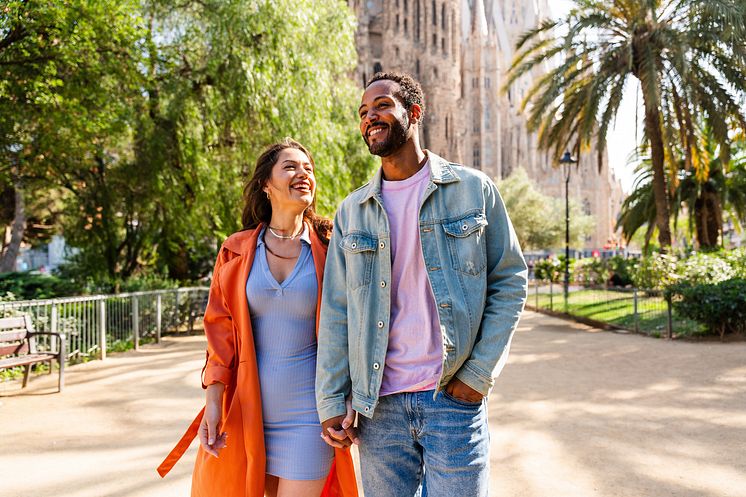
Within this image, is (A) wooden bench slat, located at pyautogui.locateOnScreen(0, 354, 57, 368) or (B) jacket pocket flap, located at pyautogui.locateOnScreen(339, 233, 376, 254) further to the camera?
(A) wooden bench slat, located at pyautogui.locateOnScreen(0, 354, 57, 368)

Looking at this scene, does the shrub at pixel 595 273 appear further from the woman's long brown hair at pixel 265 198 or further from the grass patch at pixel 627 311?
the woman's long brown hair at pixel 265 198

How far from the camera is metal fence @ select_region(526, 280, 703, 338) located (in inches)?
464

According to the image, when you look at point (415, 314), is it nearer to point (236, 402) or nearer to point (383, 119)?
point (383, 119)

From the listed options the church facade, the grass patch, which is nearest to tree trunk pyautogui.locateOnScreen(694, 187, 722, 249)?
the church facade

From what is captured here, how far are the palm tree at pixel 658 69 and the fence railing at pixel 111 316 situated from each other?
900 centimetres

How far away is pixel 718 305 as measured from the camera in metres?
10.5

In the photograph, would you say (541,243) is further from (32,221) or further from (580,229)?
(32,221)

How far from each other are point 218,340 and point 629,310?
13.8m

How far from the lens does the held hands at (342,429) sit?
2.00 m

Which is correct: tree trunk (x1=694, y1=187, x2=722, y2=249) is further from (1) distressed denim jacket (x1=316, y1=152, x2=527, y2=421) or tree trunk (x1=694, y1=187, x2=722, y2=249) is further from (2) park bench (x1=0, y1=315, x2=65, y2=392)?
(1) distressed denim jacket (x1=316, y1=152, x2=527, y2=421)

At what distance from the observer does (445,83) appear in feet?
167

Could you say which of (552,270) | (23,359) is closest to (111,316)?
(23,359)

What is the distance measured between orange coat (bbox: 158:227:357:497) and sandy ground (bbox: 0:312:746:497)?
1894mm

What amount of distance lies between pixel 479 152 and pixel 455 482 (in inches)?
2893
